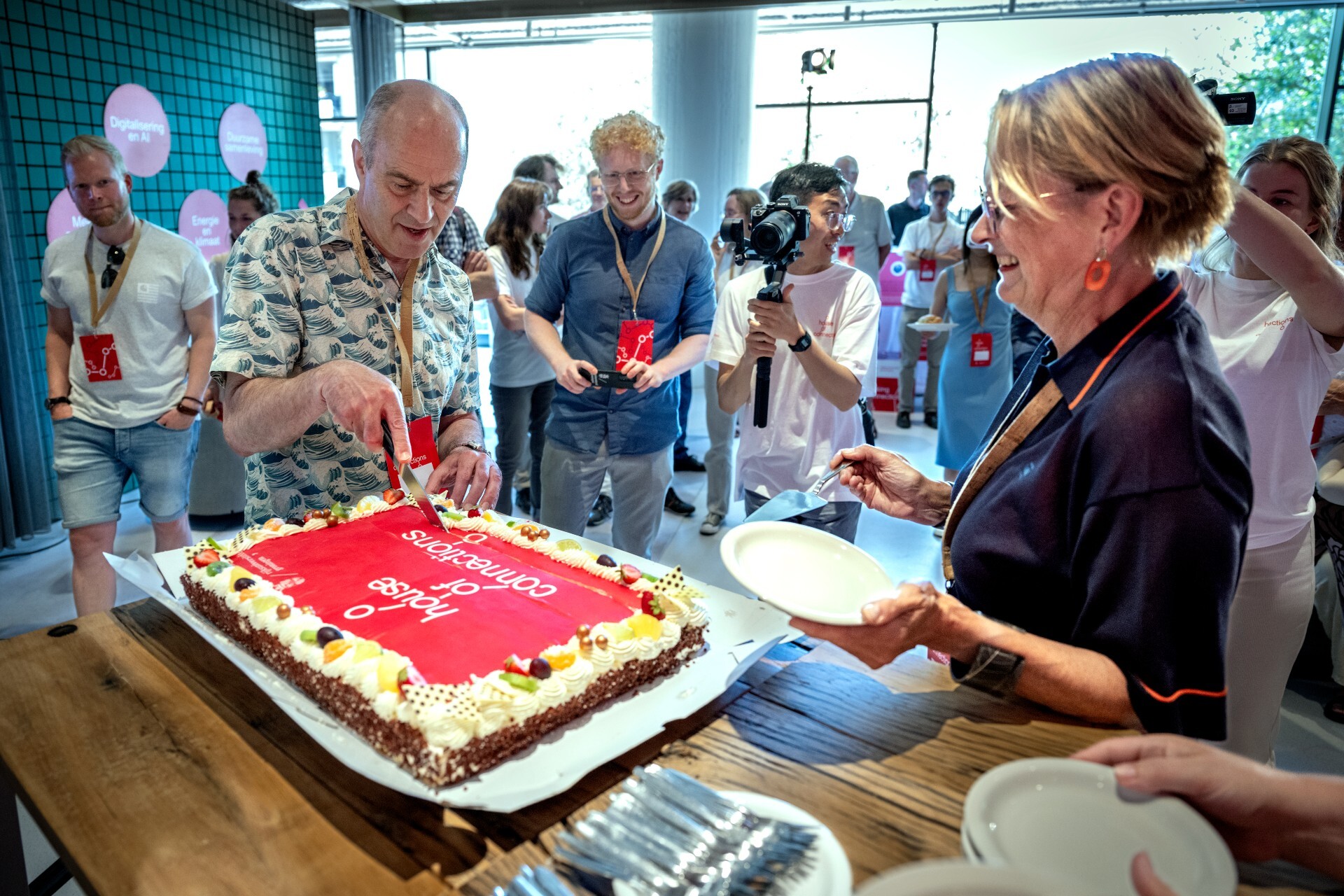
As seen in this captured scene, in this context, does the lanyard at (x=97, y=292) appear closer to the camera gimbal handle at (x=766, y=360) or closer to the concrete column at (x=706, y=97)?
the camera gimbal handle at (x=766, y=360)

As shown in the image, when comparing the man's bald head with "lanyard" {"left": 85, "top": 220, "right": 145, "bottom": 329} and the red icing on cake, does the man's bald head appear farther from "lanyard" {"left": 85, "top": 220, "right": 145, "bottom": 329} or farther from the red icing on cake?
"lanyard" {"left": 85, "top": 220, "right": 145, "bottom": 329}

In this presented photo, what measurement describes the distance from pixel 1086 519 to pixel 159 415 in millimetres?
3185

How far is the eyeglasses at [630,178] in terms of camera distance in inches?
111

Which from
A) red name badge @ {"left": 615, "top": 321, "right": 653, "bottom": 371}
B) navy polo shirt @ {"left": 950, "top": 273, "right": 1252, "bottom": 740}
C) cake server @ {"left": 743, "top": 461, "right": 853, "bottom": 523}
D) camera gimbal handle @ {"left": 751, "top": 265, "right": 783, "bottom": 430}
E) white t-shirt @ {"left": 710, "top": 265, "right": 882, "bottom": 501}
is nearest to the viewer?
navy polo shirt @ {"left": 950, "top": 273, "right": 1252, "bottom": 740}

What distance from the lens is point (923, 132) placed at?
7.64 m

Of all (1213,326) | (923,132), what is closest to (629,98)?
(923,132)

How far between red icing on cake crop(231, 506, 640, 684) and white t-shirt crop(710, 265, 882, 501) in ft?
3.73

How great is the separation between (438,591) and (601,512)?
3396mm

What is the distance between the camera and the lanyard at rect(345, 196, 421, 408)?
178 cm

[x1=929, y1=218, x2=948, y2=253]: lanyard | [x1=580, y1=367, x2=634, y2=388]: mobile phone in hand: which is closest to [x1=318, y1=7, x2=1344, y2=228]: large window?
[x1=929, y1=218, x2=948, y2=253]: lanyard

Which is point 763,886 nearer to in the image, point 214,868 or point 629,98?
point 214,868

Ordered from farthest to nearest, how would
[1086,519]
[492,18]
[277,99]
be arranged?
[492,18]
[277,99]
[1086,519]

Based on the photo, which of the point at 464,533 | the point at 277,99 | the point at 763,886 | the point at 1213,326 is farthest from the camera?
the point at 277,99

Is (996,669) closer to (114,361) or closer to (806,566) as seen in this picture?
(806,566)
